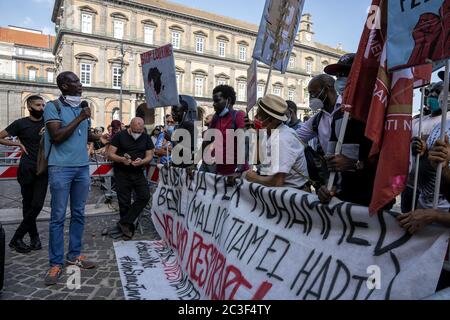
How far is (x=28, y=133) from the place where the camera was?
450 cm

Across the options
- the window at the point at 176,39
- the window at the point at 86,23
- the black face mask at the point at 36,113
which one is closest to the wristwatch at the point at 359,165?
the black face mask at the point at 36,113

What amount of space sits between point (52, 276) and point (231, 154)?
7.58 feet

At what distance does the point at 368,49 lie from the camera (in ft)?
6.86

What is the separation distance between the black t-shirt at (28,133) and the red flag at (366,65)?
3929 mm

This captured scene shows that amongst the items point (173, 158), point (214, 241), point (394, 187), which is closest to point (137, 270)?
point (214, 241)

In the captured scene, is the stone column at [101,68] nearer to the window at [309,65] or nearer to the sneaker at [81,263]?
the window at [309,65]

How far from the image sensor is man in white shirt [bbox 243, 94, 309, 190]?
2705 mm

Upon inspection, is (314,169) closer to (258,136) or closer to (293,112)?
(258,136)

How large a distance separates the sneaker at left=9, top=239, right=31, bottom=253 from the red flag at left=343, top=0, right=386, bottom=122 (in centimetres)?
421

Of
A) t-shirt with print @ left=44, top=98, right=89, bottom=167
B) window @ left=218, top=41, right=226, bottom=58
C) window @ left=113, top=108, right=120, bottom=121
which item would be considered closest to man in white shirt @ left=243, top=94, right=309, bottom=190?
t-shirt with print @ left=44, top=98, right=89, bottom=167

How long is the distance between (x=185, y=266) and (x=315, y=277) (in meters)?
1.90

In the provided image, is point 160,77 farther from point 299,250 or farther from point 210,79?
point 210,79

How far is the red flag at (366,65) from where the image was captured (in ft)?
6.72
